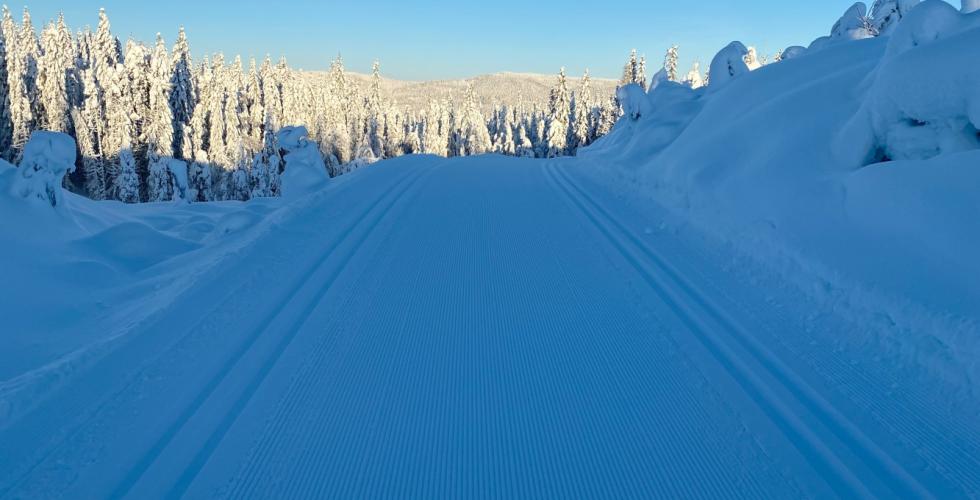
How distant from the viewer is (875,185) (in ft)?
17.0

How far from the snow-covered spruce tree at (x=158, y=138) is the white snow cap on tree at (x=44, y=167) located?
3207cm

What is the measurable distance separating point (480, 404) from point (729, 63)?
53.9 ft

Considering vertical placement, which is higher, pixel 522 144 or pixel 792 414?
pixel 522 144

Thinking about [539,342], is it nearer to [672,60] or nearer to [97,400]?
[97,400]

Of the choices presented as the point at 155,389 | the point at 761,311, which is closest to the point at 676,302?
the point at 761,311

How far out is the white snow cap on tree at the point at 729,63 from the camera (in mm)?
16031

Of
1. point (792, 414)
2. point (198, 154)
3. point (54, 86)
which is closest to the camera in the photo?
point (792, 414)

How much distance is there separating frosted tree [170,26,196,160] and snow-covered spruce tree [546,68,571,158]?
33121mm

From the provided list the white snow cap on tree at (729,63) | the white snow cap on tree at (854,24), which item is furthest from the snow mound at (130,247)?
the white snow cap on tree at (854,24)

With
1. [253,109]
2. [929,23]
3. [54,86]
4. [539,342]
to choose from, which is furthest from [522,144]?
[539,342]

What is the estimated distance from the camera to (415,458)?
2.60m

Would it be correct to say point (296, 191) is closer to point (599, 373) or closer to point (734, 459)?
point (599, 373)

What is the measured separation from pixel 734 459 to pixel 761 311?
1994mm

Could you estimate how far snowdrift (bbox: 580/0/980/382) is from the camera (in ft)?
13.0
